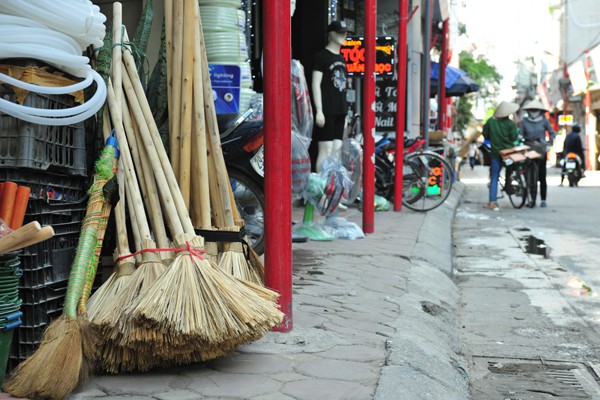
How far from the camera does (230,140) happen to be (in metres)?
5.41

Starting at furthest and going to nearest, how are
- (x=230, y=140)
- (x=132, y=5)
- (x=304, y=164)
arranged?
(x=304, y=164)
(x=230, y=140)
(x=132, y=5)

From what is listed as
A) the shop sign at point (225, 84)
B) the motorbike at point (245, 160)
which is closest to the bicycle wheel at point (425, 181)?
the motorbike at point (245, 160)

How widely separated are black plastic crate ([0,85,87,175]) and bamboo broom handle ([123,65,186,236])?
0.96 ft

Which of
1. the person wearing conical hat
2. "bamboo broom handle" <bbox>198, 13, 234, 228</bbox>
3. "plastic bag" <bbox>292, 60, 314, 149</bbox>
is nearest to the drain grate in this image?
"bamboo broom handle" <bbox>198, 13, 234, 228</bbox>

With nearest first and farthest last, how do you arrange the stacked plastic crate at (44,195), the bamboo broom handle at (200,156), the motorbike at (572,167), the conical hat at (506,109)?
1. the stacked plastic crate at (44,195)
2. the bamboo broom handle at (200,156)
3. the conical hat at (506,109)
4. the motorbike at (572,167)

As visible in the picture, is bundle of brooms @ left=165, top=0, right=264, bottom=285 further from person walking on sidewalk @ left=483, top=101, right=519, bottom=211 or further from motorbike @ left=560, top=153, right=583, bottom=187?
motorbike @ left=560, top=153, right=583, bottom=187

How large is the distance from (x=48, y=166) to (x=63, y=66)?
39cm

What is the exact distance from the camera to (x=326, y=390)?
9.77ft

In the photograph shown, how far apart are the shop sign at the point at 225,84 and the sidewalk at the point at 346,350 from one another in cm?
122

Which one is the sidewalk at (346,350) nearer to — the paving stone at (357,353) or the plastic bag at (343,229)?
the paving stone at (357,353)

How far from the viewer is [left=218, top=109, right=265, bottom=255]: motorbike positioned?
17.7 ft

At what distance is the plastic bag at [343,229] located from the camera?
24.9 feet

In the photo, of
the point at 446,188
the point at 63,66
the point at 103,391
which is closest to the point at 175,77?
the point at 63,66

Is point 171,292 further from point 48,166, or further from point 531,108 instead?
point 531,108
